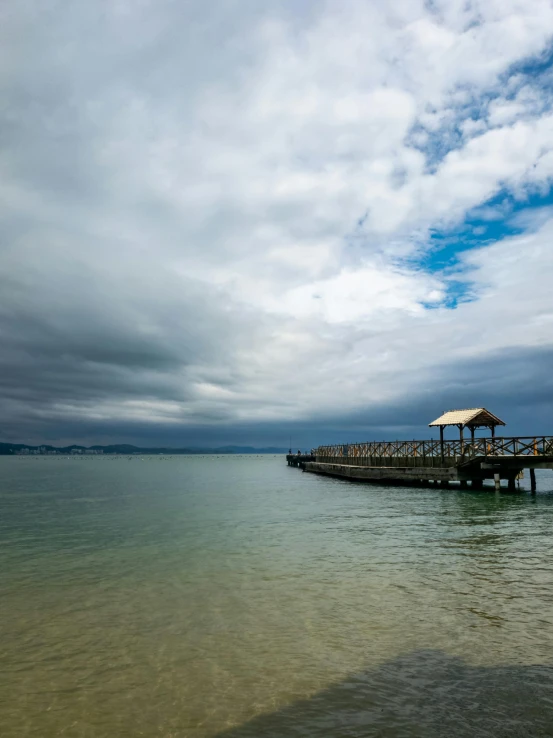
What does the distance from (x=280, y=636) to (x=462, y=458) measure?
37.3 metres

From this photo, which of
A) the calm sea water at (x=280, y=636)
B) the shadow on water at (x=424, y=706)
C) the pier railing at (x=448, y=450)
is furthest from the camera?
the pier railing at (x=448, y=450)

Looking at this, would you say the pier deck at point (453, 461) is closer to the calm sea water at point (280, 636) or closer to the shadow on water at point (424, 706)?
the calm sea water at point (280, 636)

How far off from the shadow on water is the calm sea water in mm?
28

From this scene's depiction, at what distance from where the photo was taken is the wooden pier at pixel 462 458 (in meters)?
40.1

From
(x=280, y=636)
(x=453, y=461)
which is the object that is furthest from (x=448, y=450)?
(x=280, y=636)

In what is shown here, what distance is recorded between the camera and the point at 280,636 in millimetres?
9688

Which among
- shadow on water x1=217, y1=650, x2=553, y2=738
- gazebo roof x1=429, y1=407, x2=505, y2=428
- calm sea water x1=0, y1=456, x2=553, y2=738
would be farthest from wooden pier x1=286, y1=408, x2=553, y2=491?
shadow on water x1=217, y1=650, x2=553, y2=738

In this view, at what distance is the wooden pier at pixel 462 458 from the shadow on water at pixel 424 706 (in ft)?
Result: 115

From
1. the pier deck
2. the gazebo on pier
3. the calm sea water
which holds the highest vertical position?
the gazebo on pier

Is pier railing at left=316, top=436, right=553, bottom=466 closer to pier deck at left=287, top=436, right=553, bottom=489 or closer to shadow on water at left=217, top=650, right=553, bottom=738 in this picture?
pier deck at left=287, top=436, right=553, bottom=489

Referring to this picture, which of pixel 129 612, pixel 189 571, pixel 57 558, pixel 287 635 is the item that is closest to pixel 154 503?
pixel 57 558

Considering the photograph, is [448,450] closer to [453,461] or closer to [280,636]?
[453,461]

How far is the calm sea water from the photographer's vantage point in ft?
22.2

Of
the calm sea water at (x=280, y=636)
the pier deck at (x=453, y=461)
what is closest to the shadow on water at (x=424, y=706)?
the calm sea water at (x=280, y=636)
